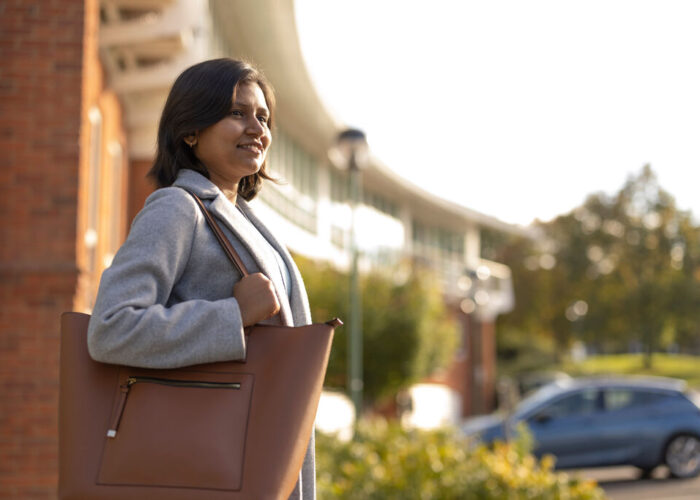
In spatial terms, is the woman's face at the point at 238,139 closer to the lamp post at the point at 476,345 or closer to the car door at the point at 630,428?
the car door at the point at 630,428

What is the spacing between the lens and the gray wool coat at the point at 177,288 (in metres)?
2.13

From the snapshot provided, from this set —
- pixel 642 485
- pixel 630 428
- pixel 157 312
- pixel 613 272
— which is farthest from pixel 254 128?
pixel 613 272

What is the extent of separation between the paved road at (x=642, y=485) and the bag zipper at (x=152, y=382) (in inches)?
467

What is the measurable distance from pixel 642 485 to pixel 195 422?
46.5ft

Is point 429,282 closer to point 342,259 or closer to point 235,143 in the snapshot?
point 342,259

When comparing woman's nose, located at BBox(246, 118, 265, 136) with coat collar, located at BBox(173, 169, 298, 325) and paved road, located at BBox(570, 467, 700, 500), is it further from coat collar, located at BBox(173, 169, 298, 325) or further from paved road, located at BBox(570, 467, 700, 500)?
paved road, located at BBox(570, 467, 700, 500)

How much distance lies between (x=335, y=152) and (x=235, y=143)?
11.3 metres

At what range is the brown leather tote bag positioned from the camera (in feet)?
6.79

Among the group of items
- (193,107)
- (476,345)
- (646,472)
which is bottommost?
(646,472)

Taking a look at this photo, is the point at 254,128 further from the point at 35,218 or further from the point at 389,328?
the point at 389,328

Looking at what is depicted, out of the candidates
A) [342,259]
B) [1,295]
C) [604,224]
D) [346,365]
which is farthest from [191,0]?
[604,224]

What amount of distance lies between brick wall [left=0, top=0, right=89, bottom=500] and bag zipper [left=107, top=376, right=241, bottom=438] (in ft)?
17.2

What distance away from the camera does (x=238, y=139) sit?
2439 mm

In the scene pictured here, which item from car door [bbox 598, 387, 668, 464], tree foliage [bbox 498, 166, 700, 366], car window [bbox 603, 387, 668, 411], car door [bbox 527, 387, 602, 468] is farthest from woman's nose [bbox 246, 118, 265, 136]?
tree foliage [bbox 498, 166, 700, 366]
